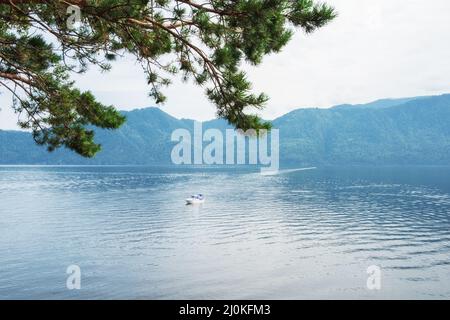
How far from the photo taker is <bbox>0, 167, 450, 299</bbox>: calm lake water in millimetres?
33406

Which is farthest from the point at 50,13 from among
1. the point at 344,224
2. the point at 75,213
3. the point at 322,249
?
the point at 75,213

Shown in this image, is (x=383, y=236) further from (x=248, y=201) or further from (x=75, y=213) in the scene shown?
(x=75, y=213)

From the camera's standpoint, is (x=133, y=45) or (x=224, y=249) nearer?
(x=133, y=45)

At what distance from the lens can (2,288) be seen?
30.4 m

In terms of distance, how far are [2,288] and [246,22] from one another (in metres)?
28.9

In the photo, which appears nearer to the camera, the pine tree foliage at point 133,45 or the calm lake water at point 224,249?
the pine tree foliage at point 133,45

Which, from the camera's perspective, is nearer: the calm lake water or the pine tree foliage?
the pine tree foliage

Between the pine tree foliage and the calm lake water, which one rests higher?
the pine tree foliage

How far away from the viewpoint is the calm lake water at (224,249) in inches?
1315

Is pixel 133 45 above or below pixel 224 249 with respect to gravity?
above

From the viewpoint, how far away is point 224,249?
1788 inches

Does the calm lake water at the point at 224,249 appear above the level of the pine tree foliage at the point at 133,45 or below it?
below

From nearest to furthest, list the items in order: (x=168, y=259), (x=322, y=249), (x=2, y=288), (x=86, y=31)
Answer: (x=86, y=31)
(x=2, y=288)
(x=168, y=259)
(x=322, y=249)
